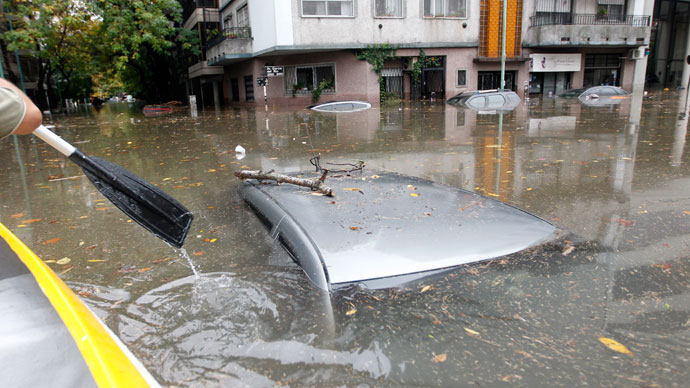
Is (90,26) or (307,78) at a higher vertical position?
(90,26)

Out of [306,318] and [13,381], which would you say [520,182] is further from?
[13,381]

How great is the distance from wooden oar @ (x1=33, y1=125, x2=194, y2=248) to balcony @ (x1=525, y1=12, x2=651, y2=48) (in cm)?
2931

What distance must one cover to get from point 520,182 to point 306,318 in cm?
421

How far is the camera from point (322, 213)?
3475 mm

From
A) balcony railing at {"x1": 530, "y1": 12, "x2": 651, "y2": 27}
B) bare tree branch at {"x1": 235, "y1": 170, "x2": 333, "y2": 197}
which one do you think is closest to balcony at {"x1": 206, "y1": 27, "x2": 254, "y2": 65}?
balcony railing at {"x1": 530, "y1": 12, "x2": 651, "y2": 27}

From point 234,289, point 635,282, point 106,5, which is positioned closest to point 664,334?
point 635,282

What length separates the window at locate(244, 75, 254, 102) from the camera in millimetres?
29413

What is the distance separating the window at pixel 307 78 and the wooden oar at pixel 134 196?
78.4ft

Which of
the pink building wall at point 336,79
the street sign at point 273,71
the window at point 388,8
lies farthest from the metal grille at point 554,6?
the street sign at point 273,71

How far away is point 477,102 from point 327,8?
407 inches

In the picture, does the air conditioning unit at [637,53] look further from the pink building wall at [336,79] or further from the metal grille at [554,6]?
the pink building wall at [336,79]

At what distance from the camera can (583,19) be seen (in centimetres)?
2923

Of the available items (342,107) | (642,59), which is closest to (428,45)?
(342,107)

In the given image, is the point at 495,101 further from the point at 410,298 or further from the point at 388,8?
the point at 410,298
